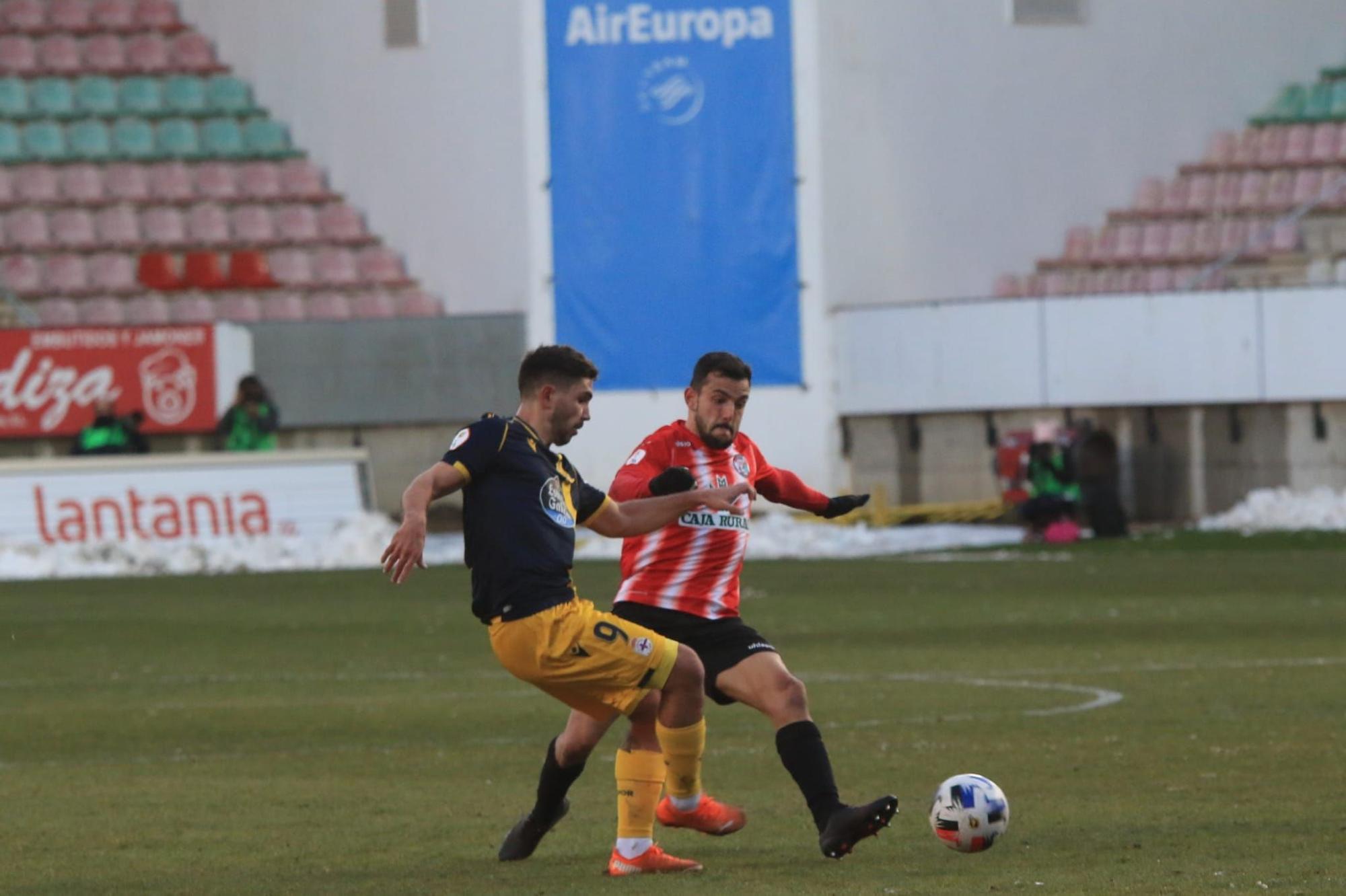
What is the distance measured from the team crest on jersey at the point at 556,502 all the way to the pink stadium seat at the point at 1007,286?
22.1 meters

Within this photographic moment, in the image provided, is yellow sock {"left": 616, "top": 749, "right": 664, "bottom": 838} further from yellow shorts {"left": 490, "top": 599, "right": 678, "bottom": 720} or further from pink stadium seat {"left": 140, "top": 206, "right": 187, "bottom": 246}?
pink stadium seat {"left": 140, "top": 206, "right": 187, "bottom": 246}

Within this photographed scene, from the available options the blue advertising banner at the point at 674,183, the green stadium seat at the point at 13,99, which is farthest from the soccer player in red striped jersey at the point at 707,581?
the green stadium seat at the point at 13,99

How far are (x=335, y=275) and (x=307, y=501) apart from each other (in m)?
7.51

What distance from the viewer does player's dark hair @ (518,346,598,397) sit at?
22.0 ft

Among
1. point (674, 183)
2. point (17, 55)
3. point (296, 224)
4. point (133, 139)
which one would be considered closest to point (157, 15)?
point (17, 55)

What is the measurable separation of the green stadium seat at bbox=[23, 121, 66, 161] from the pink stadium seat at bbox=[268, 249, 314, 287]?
3.29 metres

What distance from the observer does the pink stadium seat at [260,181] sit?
99.0ft

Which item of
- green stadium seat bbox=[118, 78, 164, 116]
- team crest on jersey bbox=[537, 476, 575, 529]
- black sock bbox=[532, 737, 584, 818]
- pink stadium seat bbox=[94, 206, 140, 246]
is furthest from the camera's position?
green stadium seat bbox=[118, 78, 164, 116]

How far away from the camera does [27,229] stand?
29.7 m

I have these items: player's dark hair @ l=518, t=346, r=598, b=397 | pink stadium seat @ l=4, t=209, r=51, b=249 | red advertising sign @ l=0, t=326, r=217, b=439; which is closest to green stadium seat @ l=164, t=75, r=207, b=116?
pink stadium seat @ l=4, t=209, r=51, b=249

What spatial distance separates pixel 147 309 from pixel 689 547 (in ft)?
74.6

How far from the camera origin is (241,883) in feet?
21.6

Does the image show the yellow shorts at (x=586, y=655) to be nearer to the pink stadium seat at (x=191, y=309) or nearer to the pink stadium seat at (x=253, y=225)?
the pink stadium seat at (x=191, y=309)

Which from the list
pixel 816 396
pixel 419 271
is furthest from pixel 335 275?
pixel 816 396
